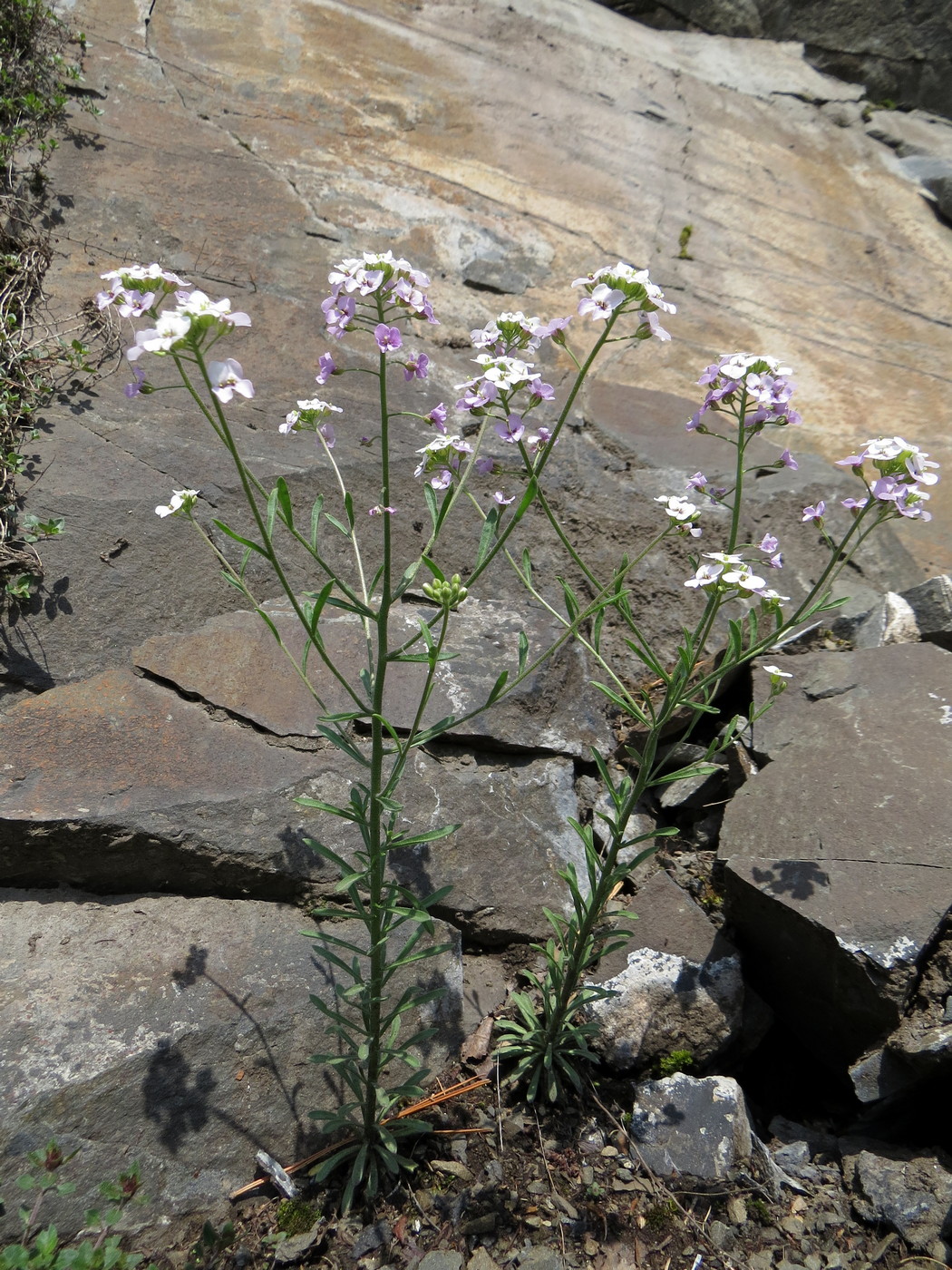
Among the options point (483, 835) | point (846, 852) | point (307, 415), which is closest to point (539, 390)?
point (307, 415)

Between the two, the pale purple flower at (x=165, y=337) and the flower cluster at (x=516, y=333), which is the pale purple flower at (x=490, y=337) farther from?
the pale purple flower at (x=165, y=337)

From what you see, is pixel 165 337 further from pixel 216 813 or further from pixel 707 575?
pixel 216 813

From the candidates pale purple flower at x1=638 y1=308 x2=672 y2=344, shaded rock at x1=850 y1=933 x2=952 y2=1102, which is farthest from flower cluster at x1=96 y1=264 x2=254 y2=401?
shaded rock at x1=850 y1=933 x2=952 y2=1102

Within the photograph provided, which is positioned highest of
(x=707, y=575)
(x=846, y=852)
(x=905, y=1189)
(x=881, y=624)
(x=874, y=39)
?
(x=874, y=39)

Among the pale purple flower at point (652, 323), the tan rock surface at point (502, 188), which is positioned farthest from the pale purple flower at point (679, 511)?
the tan rock surface at point (502, 188)

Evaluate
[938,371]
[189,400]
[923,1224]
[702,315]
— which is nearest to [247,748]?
[189,400]

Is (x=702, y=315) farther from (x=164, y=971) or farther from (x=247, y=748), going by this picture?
(x=164, y=971)
